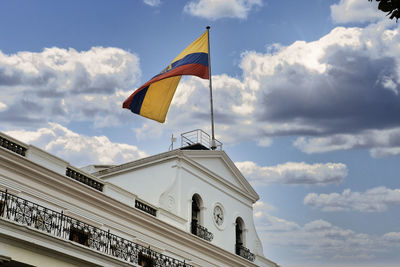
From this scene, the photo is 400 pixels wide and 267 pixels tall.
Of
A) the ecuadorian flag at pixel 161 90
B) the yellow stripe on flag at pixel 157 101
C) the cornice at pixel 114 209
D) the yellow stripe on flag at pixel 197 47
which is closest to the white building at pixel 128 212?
the cornice at pixel 114 209

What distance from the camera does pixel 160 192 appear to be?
2598 centimetres

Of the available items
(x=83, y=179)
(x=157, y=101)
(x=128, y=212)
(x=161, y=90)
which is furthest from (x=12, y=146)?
(x=161, y=90)

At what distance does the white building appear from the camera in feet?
53.5

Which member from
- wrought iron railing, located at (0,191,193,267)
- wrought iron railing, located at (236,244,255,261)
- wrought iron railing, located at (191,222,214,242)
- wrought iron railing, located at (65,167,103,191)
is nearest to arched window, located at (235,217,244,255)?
wrought iron railing, located at (236,244,255,261)

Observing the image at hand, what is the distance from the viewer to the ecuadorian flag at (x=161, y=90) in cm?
2653

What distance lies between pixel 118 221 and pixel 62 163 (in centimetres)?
332

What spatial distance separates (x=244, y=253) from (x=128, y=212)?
10.2 meters

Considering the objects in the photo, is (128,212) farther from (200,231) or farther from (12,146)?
(200,231)

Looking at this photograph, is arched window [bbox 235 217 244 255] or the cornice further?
arched window [bbox 235 217 244 255]

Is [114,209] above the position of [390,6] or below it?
above

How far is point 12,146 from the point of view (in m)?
17.7

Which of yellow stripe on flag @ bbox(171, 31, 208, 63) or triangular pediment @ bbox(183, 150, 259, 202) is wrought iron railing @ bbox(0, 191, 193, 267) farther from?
yellow stripe on flag @ bbox(171, 31, 208, 63)

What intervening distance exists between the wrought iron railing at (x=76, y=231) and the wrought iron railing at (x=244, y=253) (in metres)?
7.20

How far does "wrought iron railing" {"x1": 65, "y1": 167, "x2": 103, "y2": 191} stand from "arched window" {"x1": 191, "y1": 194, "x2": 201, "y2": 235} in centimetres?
718
